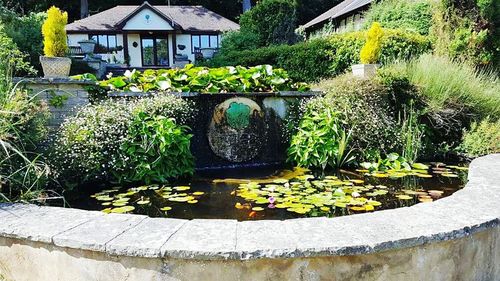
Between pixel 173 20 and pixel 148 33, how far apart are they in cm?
194

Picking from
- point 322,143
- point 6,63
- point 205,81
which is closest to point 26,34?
point 205,81

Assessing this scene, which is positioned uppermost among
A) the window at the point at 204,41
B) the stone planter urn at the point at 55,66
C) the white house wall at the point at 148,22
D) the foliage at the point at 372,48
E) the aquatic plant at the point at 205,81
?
the white house wall at the point at 148,22

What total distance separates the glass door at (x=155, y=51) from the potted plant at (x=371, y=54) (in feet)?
66.5

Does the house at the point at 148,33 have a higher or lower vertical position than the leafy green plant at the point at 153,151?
higher

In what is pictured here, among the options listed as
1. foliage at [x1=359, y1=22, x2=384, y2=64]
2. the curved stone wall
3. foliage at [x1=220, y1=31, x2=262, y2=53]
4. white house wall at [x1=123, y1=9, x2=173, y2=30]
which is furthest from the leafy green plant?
white house wall at [x1=123, y1=9, x2=173, y2=30]

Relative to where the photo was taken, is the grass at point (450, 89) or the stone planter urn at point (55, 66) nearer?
the stone planter urn at point (55, 66)

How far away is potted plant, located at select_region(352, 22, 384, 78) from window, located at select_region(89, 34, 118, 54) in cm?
2014

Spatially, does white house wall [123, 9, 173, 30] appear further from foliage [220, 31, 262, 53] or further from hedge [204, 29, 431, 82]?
hedge [204, 29, 431, 82]

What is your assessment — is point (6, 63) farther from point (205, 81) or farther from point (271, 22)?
point (271, 22)

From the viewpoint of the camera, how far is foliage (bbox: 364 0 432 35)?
10852mm

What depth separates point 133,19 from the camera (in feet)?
76.6

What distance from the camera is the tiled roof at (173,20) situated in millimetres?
22952

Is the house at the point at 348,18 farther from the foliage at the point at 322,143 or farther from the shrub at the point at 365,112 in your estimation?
the foliage at the point at 322,143

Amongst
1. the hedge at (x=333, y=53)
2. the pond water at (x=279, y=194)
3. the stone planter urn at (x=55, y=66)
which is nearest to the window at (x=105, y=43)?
the hedge at (x=333, y=53)
